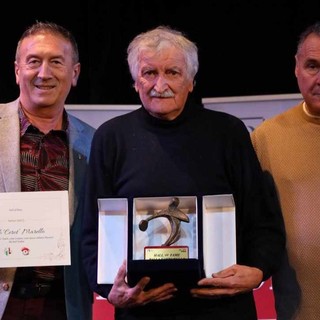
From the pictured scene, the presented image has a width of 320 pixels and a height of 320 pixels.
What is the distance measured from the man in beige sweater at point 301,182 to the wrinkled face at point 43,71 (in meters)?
0.80

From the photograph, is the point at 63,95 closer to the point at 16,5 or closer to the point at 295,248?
the point at 295,248

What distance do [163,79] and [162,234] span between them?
20.7 inches

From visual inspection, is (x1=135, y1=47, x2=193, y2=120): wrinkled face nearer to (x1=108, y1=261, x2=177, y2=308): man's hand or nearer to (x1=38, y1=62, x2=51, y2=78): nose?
(x1=38, y1=62, x2=51, y2=78): nose

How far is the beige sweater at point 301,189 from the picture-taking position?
258cm

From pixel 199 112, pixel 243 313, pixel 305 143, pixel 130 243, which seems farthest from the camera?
pixel 305 143

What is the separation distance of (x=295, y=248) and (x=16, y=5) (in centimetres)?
310

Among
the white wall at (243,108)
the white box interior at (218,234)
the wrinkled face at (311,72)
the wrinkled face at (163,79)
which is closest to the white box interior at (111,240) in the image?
the white box interior at (218,234)

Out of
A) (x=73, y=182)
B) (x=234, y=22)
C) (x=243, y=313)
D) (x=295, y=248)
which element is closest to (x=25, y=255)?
(x=73, y=182)

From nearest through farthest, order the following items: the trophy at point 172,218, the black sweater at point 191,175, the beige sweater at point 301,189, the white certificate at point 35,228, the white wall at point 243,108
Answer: the trophy at point 172,218 < the black sweater at point 191,175 < the white certificate at point 35,228 < the beige sweater at point 301,189 < the white wall at point 243,108

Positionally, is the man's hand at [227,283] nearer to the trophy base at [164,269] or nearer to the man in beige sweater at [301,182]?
the trophy base at [164,269]

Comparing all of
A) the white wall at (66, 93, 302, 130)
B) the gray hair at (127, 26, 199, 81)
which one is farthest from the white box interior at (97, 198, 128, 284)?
the white wall at (66, 93, 302, 130)

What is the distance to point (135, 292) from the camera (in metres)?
2.16

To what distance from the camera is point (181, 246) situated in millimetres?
2174

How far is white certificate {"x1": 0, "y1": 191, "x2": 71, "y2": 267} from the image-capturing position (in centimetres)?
243
